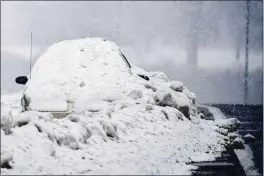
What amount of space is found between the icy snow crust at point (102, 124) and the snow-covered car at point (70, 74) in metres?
0.03

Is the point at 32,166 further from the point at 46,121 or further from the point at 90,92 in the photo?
the point at 90,92

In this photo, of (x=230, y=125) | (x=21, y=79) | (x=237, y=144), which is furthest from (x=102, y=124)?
(x=230, y=125)

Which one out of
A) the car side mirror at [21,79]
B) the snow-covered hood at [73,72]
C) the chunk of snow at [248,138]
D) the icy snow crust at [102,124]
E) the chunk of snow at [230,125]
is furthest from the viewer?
the car side mirror at [21,79]

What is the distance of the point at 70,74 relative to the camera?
31.1 feet

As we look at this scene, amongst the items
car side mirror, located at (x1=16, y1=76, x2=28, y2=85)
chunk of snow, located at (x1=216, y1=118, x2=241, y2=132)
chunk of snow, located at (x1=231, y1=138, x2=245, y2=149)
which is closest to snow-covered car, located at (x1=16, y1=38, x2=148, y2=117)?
car side mirror, located at (x1=16, y1=76, x2=28, y2=85)

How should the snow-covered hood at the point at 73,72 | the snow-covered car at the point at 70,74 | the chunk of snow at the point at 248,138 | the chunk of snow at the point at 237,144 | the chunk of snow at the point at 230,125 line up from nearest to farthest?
the chunk of snow at the point at 237,144, the snow-covered car at the point at 70,74, the snow-covered hood at the point at 73,72, the chunk of snow at the point at 248,138, the chunk of snow at the point at 230,125

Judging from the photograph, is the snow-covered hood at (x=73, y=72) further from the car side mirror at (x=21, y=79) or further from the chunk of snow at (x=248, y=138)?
the chunk of snow at (x=248, y=138)

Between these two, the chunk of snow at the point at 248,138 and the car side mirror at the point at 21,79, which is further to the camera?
the car side mirror at the point at 21,79

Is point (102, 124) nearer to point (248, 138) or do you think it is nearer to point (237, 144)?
point (237, 144)

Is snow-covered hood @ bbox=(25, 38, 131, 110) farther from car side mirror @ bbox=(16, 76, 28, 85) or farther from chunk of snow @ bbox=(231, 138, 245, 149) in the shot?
chunk of snow @ bbox=(231, 138, 245, 149)

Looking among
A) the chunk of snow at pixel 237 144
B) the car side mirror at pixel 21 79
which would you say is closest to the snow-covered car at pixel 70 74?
the car side mirror at pixel 21 79

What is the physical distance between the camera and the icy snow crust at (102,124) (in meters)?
4.75

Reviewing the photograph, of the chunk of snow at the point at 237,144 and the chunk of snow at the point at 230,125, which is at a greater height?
the chunk of snow at the point at 230,125

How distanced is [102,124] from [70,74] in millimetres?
3483
